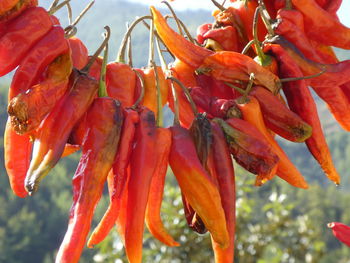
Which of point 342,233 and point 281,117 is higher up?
point 281,117

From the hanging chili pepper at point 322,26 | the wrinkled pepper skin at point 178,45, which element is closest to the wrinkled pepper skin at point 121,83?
the wrinkled pepper skin at point 178,45

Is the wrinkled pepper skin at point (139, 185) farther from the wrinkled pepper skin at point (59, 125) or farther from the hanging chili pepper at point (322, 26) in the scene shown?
the hanging chili pepper at point (322, 26)

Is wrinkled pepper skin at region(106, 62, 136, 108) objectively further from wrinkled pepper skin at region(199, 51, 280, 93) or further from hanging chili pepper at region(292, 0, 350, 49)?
hanging chili pepper at region(292, 0, 350, 49)

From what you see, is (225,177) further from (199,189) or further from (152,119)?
(152,119)

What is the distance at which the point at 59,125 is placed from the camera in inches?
65.5

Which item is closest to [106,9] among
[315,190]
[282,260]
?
[315,190]

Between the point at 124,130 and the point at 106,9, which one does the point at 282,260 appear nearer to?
the point at 124,130

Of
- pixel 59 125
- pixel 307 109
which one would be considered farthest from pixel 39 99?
pixel 307 109

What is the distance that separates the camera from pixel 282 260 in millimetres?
7344

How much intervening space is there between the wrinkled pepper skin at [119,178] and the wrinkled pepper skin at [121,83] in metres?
0.17

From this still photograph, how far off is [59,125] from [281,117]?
0.57m

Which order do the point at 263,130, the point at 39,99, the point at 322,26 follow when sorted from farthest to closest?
the point at 322,26 < the point at 263,130 < the point at 39,99

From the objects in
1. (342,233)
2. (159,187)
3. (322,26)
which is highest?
(322,26)

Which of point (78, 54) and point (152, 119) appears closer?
point (152, 119)
